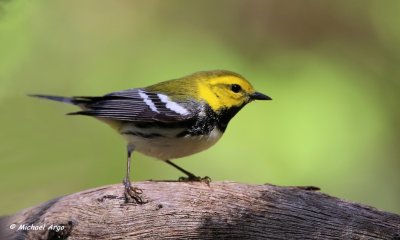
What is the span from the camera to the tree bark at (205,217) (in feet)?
7.85

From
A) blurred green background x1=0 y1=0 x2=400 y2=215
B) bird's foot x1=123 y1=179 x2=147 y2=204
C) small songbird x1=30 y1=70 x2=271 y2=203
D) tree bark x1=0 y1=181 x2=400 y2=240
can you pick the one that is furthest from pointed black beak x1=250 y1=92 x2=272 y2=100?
bird's foot x1=123 y1=179 x2=147 y2=204

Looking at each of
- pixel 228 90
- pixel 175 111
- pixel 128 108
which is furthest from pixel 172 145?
pixel 228 90

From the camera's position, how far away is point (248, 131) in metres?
3.85

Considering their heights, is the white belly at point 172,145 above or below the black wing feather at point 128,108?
below

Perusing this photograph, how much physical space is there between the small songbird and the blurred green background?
396mm

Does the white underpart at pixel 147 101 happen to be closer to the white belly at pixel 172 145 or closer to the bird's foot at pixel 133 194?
the white belly at pixel 172 145

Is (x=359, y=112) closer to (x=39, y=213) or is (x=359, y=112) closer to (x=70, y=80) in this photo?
(x=70, y=80)

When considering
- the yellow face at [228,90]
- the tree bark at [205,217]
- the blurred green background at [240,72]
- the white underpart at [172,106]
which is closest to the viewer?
the tree bark at [205,217]

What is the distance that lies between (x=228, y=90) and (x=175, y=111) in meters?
0.38

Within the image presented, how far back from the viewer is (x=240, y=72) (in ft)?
13.0

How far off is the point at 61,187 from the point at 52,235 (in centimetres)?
135

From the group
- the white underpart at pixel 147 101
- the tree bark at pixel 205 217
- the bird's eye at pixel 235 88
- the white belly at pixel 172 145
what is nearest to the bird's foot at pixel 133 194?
the tree bark at pixel 205 217

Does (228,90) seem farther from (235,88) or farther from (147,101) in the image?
(147,101)

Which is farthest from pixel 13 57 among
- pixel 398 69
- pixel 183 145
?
pixel 398 69
